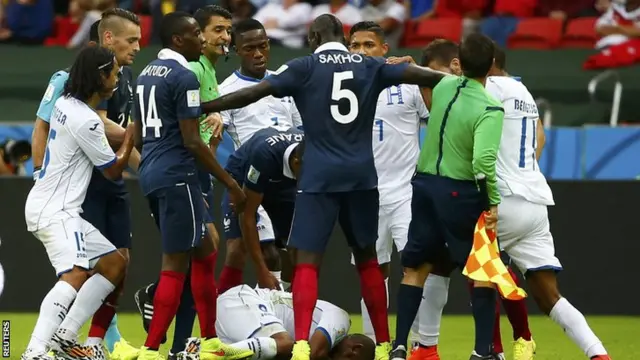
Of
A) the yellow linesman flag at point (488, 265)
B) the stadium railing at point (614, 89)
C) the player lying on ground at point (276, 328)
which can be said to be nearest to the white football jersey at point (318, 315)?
the player lying on ground at point (276, 328)

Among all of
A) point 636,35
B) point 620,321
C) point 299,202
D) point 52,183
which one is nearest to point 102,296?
point 52,183

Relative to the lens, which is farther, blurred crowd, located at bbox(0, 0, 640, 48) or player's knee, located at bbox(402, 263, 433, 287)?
blurred crowd, located at bbox(0, 0, 640, 48)

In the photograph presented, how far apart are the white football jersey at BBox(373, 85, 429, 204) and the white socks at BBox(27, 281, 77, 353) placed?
2430 millimetres

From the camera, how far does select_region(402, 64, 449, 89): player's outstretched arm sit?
8359mm

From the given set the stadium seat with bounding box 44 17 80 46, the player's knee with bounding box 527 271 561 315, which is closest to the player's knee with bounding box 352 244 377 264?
the player's knee with bounding box 527 271 561 315

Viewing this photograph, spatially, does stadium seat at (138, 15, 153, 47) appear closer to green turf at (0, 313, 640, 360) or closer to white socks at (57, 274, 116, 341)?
green turf at (0, 313, 640, 360)

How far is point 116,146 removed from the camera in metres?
9.00

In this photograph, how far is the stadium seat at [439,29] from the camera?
15.8m

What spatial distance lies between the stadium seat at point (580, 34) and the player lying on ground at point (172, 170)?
8225 millimetres

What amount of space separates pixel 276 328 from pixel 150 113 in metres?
1.49

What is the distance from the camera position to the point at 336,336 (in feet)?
27.7

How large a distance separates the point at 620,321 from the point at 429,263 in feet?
12.7

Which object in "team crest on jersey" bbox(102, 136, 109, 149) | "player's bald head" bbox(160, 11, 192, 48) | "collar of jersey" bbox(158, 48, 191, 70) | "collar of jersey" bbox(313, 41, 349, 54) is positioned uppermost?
"player's bald head" bbox(160, 11, 192, 48)

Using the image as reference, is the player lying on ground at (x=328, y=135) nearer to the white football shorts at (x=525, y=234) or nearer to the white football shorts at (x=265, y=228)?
the white football shorts at (x=525, y=234)
